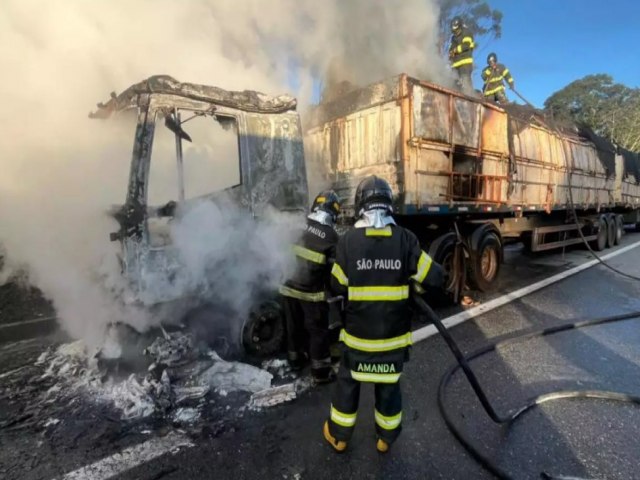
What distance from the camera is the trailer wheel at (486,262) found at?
5.93m

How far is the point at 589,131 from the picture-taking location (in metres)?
9.49

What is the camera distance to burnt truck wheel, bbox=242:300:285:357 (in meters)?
3.56

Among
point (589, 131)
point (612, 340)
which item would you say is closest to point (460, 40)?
point (589, 131)

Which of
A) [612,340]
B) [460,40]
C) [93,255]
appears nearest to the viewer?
[93,255]

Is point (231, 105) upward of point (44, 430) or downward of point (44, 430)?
upward

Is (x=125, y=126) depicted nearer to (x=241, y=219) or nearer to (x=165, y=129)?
(x=165, y=129)

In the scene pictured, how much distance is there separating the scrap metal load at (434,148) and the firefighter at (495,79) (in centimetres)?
212

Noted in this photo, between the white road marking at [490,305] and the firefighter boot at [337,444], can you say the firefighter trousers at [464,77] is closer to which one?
the white road marking at [490,305]

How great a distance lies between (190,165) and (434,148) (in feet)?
10.0

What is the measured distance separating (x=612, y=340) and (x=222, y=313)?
13.2 feet

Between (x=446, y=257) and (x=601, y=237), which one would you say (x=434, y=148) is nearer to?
(x=446, y=257)

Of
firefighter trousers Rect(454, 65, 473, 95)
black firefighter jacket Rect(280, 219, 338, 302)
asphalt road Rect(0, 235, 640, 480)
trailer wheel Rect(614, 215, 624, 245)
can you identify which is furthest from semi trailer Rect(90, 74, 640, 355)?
trailer wheel Rect(614, 215, 624, 245)

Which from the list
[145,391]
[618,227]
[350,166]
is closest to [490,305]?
[350,166]

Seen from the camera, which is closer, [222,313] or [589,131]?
[222,313]
